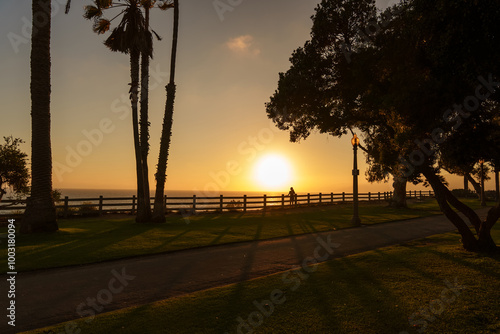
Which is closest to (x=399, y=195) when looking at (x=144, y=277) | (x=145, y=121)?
(x=145, y=121)

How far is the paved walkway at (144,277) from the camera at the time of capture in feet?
17.0

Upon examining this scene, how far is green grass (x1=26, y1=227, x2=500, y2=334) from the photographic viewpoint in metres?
4.40

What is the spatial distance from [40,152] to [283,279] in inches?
475

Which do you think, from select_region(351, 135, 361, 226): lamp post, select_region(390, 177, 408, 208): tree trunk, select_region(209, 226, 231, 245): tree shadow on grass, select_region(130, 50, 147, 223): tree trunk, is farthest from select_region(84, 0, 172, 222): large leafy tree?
select_region(390, 177, 408, 208): tree trunk

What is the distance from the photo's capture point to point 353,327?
4.41 m

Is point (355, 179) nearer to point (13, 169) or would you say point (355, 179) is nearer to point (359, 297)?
point (359, 297)

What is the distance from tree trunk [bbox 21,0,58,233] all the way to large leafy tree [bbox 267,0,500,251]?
395 inches

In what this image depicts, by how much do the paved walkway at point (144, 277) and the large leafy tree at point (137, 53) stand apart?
8.38 metres

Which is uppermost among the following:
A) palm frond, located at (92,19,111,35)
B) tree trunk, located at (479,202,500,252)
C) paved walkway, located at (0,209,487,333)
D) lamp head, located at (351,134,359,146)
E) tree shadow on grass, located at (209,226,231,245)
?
palm frond, located at (92,19,111,35)

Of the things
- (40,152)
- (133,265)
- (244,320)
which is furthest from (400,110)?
(40,152)

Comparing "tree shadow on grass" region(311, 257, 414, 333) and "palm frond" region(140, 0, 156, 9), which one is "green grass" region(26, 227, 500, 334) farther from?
"palm frond" region(140, 0, 156, 9)

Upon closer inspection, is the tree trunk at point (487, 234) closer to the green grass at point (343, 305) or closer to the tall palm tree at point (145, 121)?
the green grass at point (343, 305)

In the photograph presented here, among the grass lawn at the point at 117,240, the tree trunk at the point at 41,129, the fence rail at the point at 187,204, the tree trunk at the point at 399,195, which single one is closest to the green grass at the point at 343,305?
the grass lawn at the point at 117,240

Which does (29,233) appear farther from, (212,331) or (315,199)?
(315,199)
